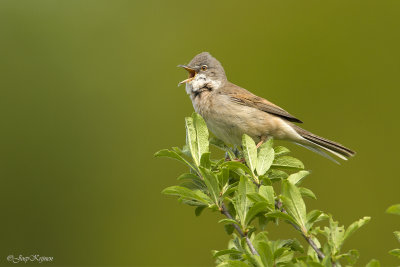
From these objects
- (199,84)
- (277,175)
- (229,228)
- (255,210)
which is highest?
(199,84)

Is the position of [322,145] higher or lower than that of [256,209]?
higher

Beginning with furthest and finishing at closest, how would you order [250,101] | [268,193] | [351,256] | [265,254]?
[250,101] < [268,193] < [351,256] < [265,254]

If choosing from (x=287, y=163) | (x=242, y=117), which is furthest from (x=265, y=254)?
(x=242, y=117)

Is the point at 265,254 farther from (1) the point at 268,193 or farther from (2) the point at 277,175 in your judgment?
(2) the point at 277,175

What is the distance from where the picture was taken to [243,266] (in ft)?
7.03

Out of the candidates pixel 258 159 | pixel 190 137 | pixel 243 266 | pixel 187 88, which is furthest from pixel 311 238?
pixel 187 88

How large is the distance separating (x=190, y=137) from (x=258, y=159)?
0.40 m

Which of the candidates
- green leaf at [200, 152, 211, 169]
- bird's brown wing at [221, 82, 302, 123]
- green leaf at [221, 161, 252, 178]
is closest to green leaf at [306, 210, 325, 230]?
green leaf at [221, 161, 252, 178]

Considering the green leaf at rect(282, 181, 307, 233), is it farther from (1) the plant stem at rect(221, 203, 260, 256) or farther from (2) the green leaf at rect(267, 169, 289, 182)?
(2) the green leaf at rect(267, 169, 289, 182)

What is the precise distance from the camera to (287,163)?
3.04 m

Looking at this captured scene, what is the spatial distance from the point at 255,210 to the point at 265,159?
49cm

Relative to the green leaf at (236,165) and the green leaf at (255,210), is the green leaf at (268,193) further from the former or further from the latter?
the green leaf at (236,165)

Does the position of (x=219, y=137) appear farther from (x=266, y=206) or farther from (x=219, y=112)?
(x=266, y=206)

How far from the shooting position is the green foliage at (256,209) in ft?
7.23
